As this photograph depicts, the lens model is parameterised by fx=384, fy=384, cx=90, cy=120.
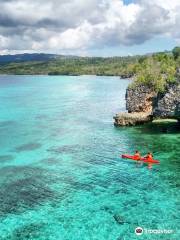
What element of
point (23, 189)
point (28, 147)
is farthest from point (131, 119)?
point (23, 189)

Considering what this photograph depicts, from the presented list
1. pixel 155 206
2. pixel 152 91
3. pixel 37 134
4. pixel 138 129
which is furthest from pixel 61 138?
pixel 155 206

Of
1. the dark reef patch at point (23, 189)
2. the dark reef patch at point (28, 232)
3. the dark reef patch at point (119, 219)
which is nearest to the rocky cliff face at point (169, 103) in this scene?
the dark reef patch at point (23, 189)

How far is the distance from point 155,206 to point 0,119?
68609 mm

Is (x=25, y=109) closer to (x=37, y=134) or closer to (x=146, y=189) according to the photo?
(x=37, y=134)

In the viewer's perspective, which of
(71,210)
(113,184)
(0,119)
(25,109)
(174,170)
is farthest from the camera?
(25,109)

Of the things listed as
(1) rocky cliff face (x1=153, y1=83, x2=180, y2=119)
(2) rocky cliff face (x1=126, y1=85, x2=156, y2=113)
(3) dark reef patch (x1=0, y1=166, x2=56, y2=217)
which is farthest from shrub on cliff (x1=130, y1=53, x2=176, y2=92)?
(3) dark reef patch (x1=0, y1=166, x2=56, y2=217)

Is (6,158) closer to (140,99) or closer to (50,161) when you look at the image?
(50,161)

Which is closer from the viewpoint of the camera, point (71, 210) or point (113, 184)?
point (71, 210)

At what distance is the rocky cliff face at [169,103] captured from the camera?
265 ft

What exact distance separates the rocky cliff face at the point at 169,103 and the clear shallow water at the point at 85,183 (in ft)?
12.1

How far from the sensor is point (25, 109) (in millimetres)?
122750

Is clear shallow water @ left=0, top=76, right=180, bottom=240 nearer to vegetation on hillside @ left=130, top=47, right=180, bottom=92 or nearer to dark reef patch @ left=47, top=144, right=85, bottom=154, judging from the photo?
dark reef patch @ left=47, top=144, right=85, bottom=154

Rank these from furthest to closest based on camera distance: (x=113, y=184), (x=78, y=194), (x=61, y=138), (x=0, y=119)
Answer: (x=0, y=119) → (x=61, y=138) → (x=113, y=184) → (x=78, y=194)

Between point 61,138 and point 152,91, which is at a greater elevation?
point 152,91
